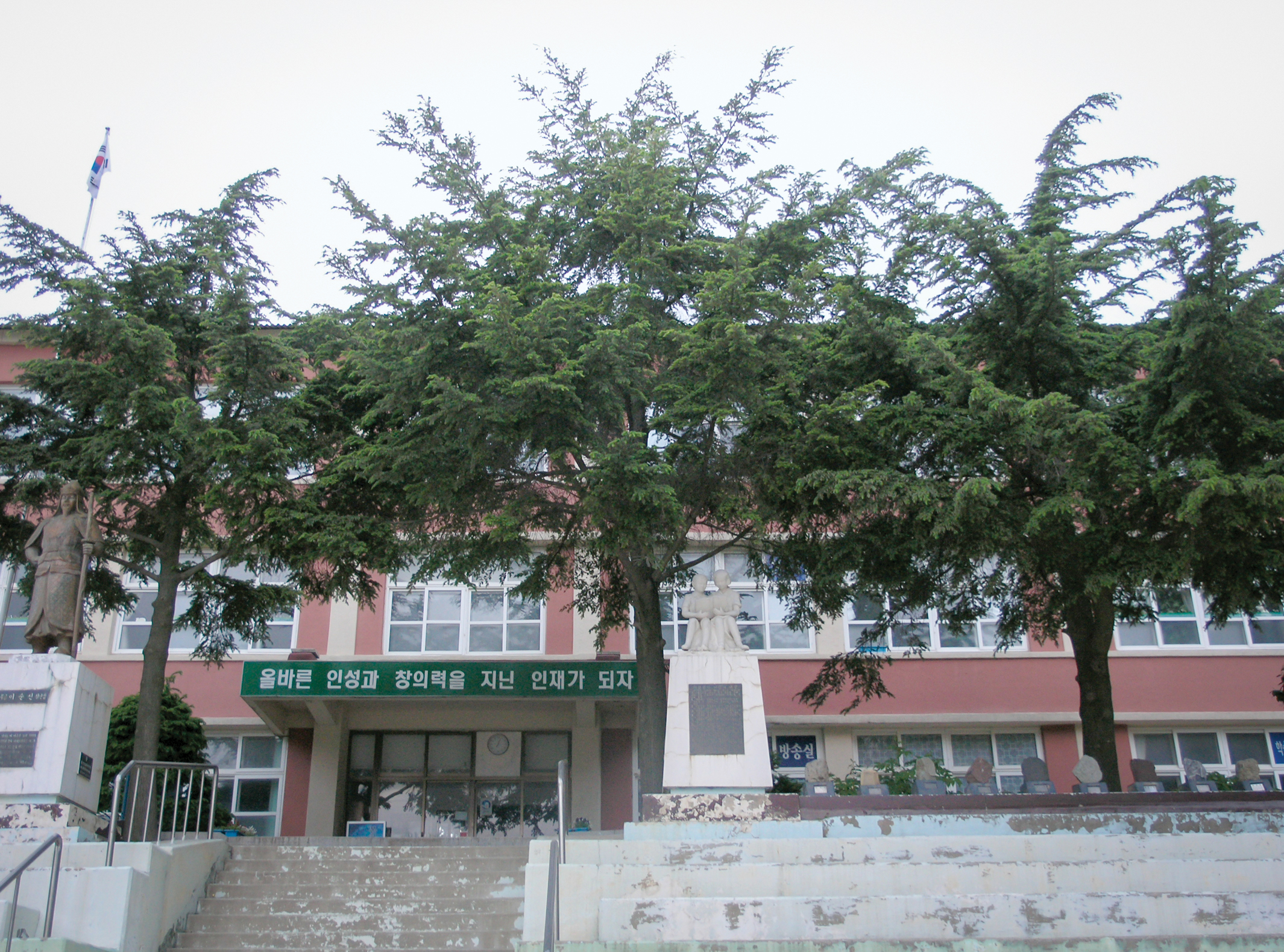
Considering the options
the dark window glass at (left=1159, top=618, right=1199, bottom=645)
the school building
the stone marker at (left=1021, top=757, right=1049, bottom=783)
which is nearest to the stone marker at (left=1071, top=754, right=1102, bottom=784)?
the stone marker at (left=1021, top=757, right=1049, bottom=783)

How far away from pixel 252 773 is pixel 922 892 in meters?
15.3

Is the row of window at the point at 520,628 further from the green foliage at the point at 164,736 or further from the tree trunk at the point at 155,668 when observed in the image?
the tree trunk at the point at 155,668

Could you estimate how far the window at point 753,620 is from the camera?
21250 millimetres

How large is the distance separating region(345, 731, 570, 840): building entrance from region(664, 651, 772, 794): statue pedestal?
9550 millimetres

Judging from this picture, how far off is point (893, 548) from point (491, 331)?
529cm

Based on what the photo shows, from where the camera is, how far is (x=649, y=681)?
43.7 feet

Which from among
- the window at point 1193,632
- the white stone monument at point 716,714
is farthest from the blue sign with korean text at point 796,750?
the white stone monument at point 716,714

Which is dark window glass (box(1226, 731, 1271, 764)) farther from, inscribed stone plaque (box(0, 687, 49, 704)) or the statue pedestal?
inscribed stone plaque (box(0, 687, 49, 704))

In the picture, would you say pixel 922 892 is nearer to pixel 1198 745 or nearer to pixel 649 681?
pixel 649 681

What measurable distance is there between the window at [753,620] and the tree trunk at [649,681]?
7.24 metres

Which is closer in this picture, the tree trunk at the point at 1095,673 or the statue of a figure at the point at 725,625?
the statue of a figure at the point at 725,625

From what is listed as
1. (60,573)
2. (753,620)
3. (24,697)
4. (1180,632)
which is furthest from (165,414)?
(1180,632)

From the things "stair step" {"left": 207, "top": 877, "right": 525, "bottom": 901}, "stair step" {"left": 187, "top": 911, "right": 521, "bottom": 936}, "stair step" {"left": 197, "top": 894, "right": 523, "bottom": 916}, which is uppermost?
"stair step" {"left": 207, "top": 877, "right": 525, "bottom": 901}

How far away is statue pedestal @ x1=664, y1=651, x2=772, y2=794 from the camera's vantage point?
1092cm
